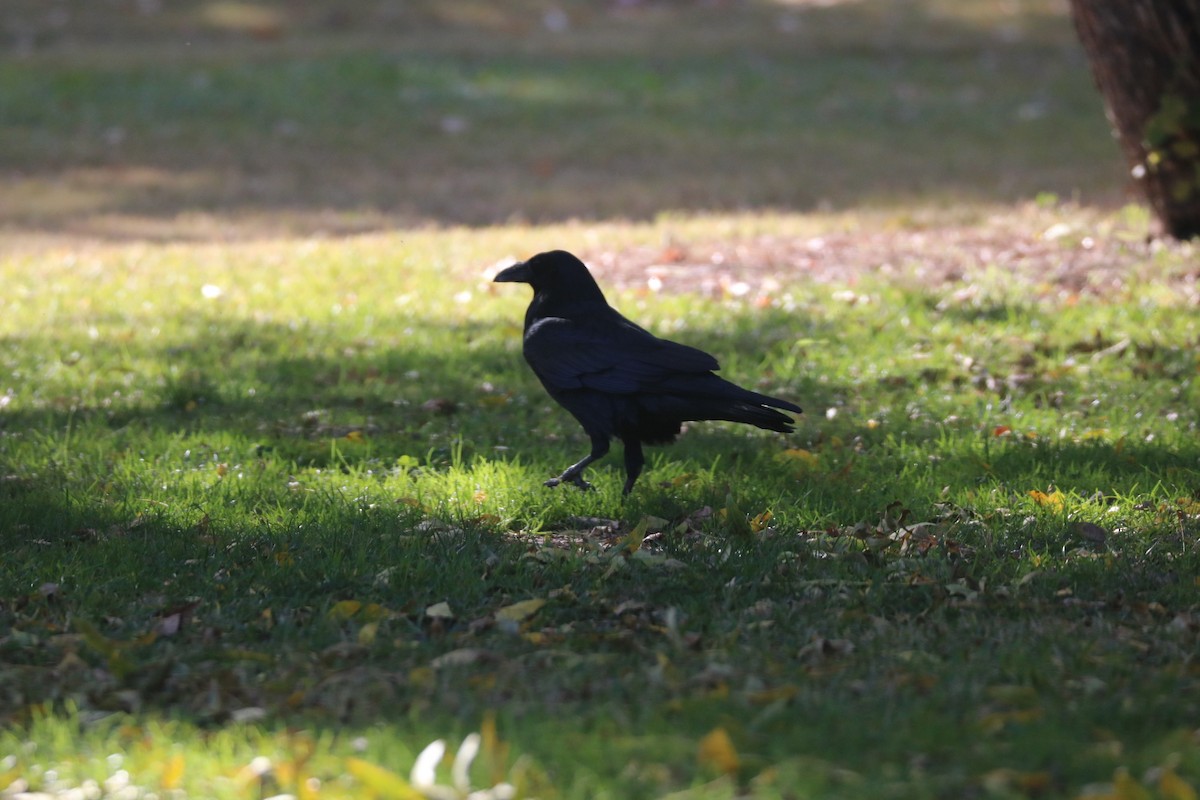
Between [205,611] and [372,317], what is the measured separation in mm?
4310

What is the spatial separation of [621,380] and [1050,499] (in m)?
1.68

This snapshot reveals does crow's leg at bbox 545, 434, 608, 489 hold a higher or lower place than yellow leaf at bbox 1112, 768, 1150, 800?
higher


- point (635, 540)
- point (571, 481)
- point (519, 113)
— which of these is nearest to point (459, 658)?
point (635, 540)

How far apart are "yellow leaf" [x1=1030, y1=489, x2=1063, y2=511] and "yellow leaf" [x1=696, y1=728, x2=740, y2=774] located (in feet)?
8.17

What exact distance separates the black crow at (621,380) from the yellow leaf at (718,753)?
76.1 inches

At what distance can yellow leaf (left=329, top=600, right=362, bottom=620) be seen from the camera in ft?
13.7

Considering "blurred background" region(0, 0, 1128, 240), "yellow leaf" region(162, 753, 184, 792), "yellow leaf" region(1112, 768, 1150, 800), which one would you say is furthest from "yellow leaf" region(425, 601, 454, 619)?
"blurred background" region(0, 0, 1128, 240)

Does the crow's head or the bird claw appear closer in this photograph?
the bird claw

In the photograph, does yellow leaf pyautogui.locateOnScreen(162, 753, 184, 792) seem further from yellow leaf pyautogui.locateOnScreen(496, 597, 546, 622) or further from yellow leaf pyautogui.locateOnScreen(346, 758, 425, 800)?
yellow leaf pyautogui.locateOnScreen(496, 597, 546, 622)

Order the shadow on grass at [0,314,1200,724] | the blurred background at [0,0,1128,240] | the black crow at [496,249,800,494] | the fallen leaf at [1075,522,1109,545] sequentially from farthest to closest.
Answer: the blurred background at [0,0,1128,240]
the black crow at [496,249,800,494]
the fallen leaf at [1075,522,1109,545]
the shadow on grass at [0,314,1200,724]

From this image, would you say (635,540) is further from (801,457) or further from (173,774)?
(173,774)

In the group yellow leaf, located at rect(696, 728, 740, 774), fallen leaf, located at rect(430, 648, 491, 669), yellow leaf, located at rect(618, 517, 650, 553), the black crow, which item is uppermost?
the black crow

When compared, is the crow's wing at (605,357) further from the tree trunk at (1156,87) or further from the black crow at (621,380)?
the tree trunk at (1156,87)

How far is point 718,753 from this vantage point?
120 inches
